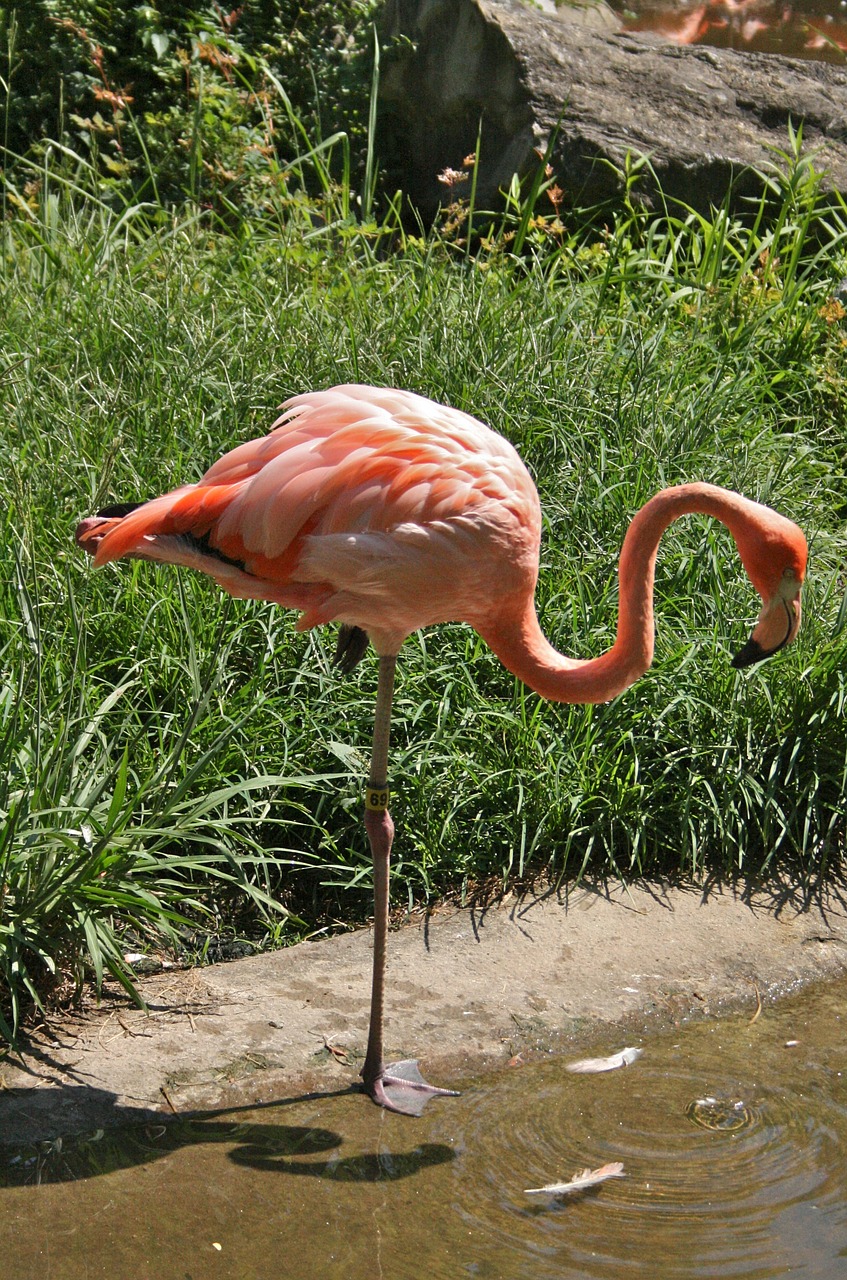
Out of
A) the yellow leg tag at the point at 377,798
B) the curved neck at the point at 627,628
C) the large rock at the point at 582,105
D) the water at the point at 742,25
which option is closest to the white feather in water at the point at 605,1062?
the yellow leg tag at the point at 377,798

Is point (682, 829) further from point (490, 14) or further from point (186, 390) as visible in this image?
point (490, 14)

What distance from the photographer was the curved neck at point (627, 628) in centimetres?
305

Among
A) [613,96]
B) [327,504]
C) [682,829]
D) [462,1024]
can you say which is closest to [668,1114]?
[462,1024]

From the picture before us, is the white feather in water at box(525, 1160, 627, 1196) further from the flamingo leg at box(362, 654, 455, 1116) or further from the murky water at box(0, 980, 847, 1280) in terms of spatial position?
the flamingo leg at box(362, 654, 455, 1116)

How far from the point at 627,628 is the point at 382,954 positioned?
0.98 metres

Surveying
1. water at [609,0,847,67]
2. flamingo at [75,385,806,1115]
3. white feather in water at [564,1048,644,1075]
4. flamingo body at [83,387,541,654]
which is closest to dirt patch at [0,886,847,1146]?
white feather in water at [564,1048,644,1075]

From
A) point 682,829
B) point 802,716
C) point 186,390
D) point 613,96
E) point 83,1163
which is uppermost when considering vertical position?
point 613,96

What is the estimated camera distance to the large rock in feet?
20.8

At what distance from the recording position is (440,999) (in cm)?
333

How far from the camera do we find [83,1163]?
2717mm

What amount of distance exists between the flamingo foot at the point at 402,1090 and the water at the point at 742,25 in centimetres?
861

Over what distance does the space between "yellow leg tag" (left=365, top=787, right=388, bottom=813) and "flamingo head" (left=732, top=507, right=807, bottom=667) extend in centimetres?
94

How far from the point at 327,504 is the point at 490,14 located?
→ 456 centimetres

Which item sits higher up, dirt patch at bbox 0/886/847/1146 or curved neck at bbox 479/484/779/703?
curved neck at bbox 479/484/779/703
